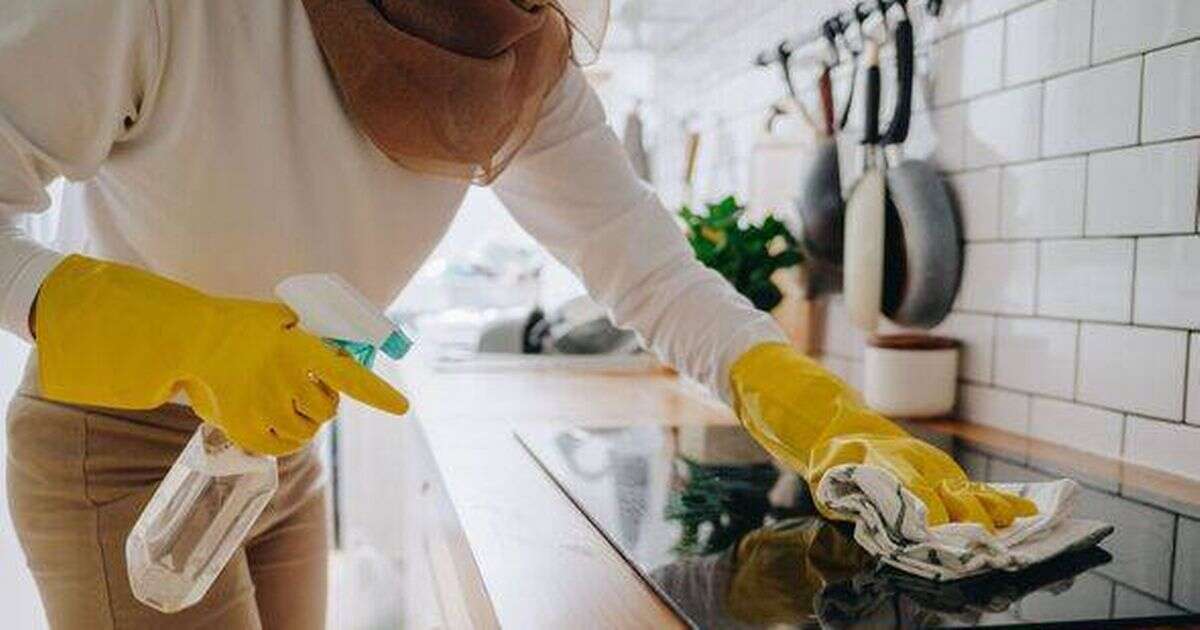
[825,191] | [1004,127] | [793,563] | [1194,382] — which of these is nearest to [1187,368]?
[1194,382]

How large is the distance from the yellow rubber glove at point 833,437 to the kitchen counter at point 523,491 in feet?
0.33

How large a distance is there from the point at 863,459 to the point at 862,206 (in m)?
0.55

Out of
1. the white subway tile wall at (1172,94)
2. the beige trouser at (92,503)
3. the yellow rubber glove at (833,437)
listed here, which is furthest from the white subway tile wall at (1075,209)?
the beige trouser at (92,503)

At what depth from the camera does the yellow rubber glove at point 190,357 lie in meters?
0.52

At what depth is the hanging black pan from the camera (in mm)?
1093

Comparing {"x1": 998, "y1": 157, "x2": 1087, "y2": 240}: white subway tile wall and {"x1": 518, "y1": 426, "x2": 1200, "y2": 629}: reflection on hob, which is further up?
{"x1": 998, "y1": 157, "x2": 1087, "y2": 240}: white subway tile wall

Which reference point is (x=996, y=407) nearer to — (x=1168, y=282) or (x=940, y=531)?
(x=1168, y=282)

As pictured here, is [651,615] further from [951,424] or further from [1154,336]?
[951,424]

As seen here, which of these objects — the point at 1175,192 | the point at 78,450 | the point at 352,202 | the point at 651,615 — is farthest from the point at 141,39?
the point at 1175,192

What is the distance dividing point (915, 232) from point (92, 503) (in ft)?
2.80

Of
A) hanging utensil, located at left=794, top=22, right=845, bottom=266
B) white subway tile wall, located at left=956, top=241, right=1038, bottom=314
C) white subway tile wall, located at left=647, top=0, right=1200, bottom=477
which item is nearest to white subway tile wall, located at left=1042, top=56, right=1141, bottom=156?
white subway tile wall, located at left=647, top=0, right=1200, bottom=477

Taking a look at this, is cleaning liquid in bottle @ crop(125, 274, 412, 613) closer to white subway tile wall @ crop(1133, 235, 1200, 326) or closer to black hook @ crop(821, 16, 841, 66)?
white subway tile wall @ crop(1133, 235, 1200, 326)

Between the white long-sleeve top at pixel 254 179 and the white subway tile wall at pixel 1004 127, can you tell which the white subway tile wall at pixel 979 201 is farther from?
the white long-sleeve top at pixel 254 179

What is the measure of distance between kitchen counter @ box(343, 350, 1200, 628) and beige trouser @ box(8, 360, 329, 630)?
7.3 inches
